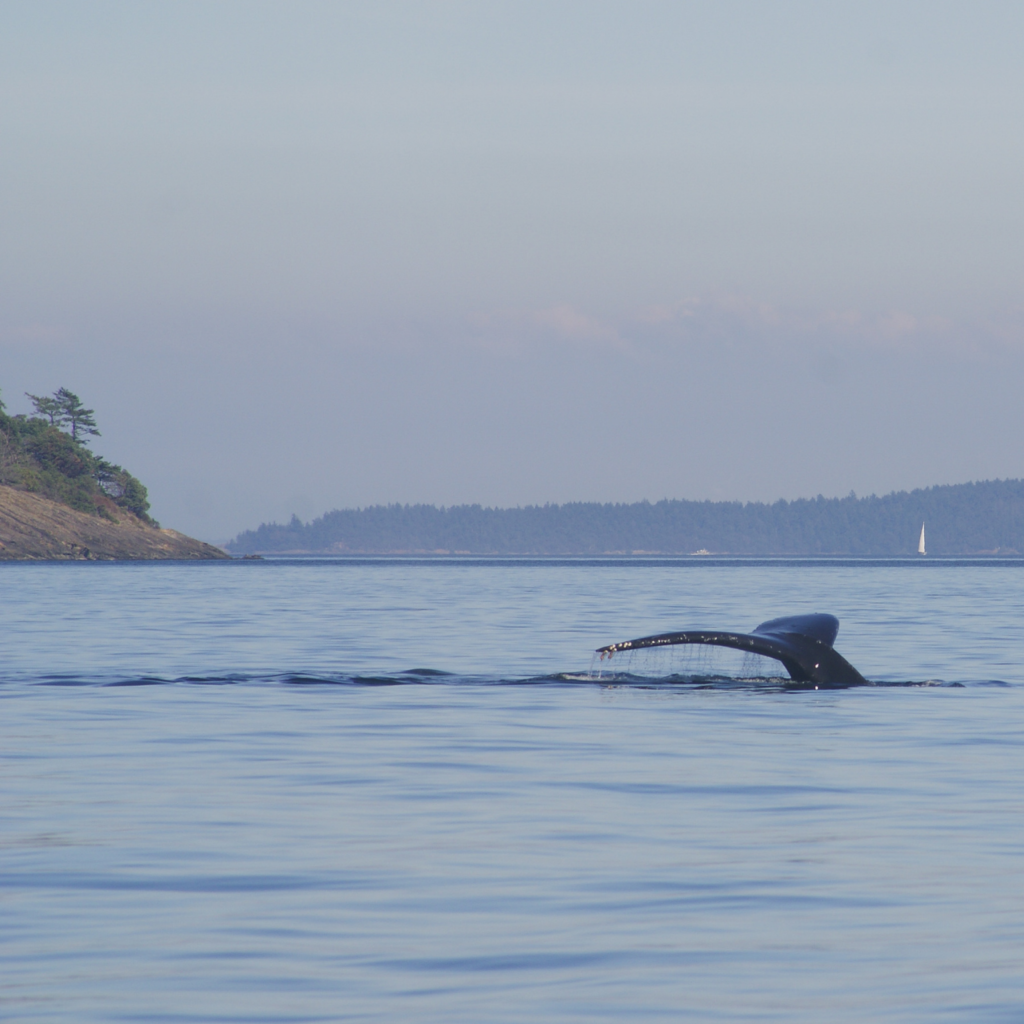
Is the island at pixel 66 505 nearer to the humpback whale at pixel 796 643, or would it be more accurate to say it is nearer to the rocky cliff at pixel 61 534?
the rocky cliff at pixel 61 534

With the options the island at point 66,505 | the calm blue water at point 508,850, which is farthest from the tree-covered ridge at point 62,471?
the calm blue water at point 508,850

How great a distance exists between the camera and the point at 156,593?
78188 mm

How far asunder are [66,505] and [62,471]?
387 inches

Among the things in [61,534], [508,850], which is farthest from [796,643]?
[61,534]

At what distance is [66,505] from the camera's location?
17750 centimetres

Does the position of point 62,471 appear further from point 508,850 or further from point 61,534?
point 508,850

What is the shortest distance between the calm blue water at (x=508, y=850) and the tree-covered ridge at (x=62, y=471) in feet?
515

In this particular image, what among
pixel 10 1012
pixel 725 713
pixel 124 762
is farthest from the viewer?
pixel 725 713

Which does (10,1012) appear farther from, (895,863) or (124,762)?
(124,762)

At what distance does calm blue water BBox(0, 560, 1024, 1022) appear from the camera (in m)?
7.86

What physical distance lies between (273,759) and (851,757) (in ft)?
18.7

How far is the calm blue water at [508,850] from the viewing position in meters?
7.86

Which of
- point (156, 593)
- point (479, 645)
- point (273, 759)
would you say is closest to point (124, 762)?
point (273, 759)

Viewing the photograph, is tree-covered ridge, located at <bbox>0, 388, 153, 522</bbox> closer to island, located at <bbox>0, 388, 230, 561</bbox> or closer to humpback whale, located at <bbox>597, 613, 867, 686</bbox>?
island, located at <bbox>0, 388, 230, 561</bbox>
